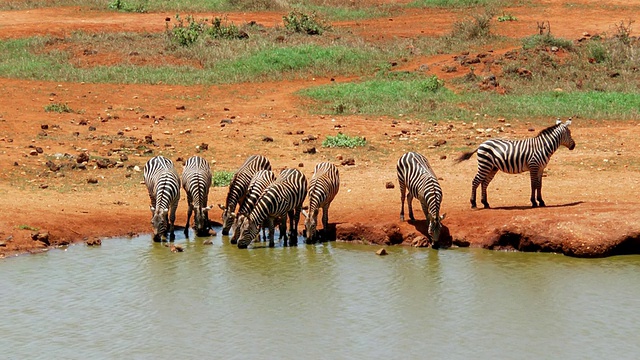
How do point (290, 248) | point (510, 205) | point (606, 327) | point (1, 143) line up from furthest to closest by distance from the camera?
point (1, 143) → point (510, 205) → point (290, 248) → point (606, 327)

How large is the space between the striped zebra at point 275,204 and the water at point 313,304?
0.27 meters

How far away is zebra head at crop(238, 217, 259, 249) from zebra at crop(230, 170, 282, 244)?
117mm

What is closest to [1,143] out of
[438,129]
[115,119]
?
[115,119]

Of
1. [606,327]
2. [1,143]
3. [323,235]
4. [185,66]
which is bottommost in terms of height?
[606,327]

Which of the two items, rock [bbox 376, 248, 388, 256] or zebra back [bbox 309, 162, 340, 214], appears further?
zebra back [bbox 309, 162, 340, 214]

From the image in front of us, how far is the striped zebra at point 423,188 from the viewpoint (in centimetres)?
1497

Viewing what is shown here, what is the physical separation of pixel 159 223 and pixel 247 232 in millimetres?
1478

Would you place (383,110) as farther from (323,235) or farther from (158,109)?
(323,235)

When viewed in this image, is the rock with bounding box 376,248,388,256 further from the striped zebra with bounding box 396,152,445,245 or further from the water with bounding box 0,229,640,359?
the striped zebra with bounding box 396,152,445,245

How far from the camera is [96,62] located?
3091 centimetres

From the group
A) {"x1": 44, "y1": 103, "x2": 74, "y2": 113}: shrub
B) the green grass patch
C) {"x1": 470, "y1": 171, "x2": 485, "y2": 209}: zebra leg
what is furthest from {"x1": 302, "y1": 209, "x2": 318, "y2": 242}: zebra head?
{"x1": 44, "y1": 103, "x2": 74, "y2": 113}: shrub

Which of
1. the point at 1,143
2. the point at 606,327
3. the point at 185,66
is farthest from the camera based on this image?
the point at 185,66

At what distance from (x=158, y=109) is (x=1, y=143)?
5.42 m

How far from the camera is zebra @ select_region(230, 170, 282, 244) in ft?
50.5
